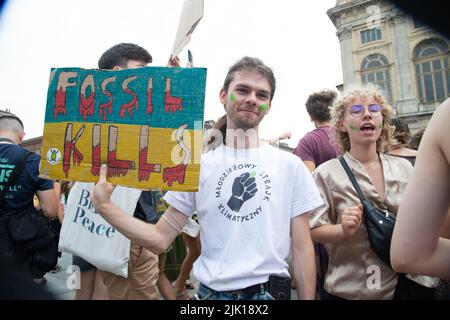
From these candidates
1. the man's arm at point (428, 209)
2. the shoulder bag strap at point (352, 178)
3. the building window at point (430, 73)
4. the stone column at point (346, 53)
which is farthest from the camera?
the stone column at point (346, 53)

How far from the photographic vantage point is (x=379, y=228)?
144 centimetres

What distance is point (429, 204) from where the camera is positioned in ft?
2.44

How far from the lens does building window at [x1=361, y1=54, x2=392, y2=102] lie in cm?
1862

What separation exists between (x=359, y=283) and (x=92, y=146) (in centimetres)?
142

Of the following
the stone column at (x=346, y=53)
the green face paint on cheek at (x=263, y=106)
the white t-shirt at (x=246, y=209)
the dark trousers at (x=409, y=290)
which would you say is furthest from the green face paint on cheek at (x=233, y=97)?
the stone column at (x=346, y=53)

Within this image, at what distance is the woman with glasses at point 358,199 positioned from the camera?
56.5 inches

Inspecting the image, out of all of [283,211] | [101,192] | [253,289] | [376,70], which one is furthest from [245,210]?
[376,70]

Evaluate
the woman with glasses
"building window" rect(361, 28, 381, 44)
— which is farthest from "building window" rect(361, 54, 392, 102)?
the woman with glasses

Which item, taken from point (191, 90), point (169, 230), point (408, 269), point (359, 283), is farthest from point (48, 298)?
Result: point (359, 283)

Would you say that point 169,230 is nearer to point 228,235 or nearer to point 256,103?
point 228,235

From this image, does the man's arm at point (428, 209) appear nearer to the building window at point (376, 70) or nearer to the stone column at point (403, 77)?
the stone column at point (403, 77)

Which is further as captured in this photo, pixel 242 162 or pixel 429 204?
pixel 242 162

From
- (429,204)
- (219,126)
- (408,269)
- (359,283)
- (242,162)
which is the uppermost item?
(219,126)

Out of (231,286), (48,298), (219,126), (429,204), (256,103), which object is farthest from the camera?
(219,126)
